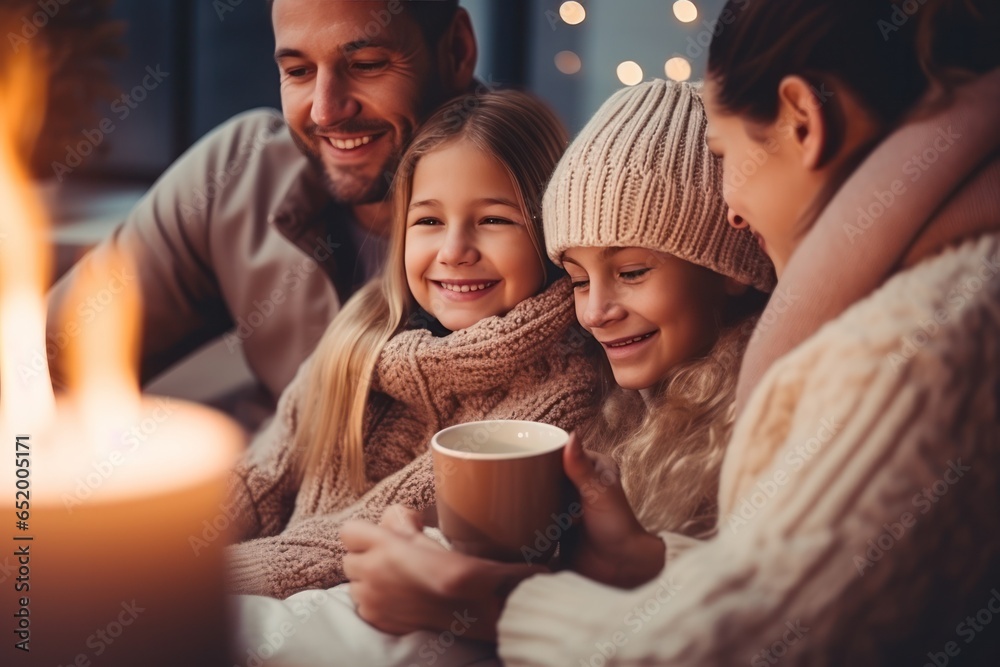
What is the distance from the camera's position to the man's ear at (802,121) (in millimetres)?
588

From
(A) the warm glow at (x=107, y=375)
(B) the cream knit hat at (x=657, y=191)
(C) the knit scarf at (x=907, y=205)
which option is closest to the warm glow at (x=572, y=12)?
(B) the cream knit hat at (x=657, y=191)

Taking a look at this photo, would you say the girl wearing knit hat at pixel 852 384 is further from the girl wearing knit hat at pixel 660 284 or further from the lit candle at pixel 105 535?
the lit candle at pixel 105 535

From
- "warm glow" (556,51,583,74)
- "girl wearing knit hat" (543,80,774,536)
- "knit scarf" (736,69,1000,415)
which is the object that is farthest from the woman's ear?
"warm glow" (556,51,583,74)

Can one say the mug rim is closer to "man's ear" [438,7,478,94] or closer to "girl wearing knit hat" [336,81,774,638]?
"girl wearing knit hat" [336,81,774,638]

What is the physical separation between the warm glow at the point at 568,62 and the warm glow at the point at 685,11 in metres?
0.10

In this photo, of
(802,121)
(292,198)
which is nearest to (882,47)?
(802,121)

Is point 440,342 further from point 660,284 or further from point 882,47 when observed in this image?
point 882,47

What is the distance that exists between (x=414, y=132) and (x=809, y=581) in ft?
1.78

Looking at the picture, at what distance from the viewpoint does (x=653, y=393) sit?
0.73 m

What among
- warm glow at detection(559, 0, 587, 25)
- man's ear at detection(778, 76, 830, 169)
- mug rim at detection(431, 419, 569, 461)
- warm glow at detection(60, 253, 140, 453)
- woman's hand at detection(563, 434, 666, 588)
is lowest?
woman's hand at detection(563, 434, 666, 588)

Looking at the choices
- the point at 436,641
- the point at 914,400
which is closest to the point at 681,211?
the point at 914,400

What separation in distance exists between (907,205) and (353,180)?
56 cm

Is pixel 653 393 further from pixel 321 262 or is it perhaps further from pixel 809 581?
pixel 321 262

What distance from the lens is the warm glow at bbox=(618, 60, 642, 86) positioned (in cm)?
79
